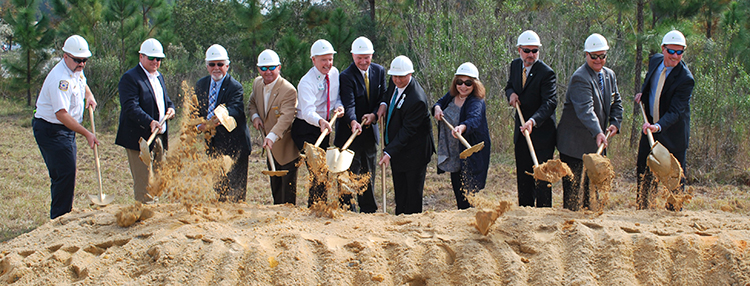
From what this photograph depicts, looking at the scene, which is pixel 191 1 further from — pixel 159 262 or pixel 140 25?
pixel 159 262

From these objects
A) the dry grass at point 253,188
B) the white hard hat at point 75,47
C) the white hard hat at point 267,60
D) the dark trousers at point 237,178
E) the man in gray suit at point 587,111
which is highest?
the white hard hat at point 75,47

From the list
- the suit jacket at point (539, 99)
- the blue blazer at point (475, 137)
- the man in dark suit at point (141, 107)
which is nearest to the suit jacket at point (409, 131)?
the blue blazer at point (475, 137)

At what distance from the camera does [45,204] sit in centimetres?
607

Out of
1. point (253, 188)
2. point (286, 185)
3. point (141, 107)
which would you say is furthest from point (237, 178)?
point (253, 188)

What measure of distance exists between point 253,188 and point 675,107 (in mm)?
4883

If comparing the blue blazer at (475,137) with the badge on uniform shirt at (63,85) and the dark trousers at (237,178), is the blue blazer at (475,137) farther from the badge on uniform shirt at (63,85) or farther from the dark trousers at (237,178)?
the badge on uniform shirt at (63,85)

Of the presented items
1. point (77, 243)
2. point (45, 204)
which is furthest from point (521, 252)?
point (45, 204)

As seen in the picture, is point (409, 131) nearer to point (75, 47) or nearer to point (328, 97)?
point (328, 97)

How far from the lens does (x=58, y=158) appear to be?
483 cm

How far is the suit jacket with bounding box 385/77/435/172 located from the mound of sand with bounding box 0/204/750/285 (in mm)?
1066

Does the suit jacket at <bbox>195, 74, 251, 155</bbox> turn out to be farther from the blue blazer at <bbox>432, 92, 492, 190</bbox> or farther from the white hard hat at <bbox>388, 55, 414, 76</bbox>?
the blue blazer at <bbox>432, 92, 492, 190</bbox>

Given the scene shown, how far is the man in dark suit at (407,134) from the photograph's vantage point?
4.77 meters

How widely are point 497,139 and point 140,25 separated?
11367 mm

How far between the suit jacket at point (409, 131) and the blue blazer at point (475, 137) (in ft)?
1.08
